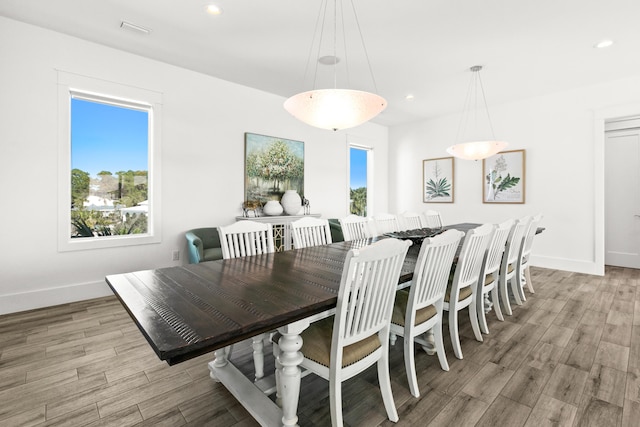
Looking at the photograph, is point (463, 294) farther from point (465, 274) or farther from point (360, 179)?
point (360, 179)

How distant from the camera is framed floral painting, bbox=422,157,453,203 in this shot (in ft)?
20.1

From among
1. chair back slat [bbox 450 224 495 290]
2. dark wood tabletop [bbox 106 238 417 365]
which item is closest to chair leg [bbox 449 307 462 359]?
chair back slat [bbox 450 224 495 290]

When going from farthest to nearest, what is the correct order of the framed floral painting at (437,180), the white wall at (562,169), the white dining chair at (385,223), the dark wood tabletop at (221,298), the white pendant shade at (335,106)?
the framed floral painting at (437,180) < the white wall at (562,169) < the white dining chair at (385,223) < the white pendant shade at (335,106) < the dark wood tabletop at (221,298)

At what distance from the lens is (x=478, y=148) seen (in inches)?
157

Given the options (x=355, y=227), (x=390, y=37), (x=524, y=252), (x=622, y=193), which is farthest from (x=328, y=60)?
(x=622, y=193)

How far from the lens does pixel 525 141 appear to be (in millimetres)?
5176

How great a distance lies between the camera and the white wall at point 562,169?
14.8ft

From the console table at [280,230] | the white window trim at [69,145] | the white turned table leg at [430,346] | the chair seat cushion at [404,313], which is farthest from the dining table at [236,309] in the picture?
the console table at [280,230]

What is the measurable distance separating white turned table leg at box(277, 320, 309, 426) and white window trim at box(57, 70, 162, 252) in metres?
3.10

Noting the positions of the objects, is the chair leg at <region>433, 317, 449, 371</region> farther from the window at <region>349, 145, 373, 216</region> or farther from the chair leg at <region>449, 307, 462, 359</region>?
the window at <region>349, 145, 373, 216</region>

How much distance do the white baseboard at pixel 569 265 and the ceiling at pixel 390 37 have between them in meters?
2.63

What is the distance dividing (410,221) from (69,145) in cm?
407

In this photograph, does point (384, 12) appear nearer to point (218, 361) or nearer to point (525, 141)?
point (218, 361)

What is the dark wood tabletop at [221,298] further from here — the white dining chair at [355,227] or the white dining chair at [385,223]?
the white dining chair at [385,223]
